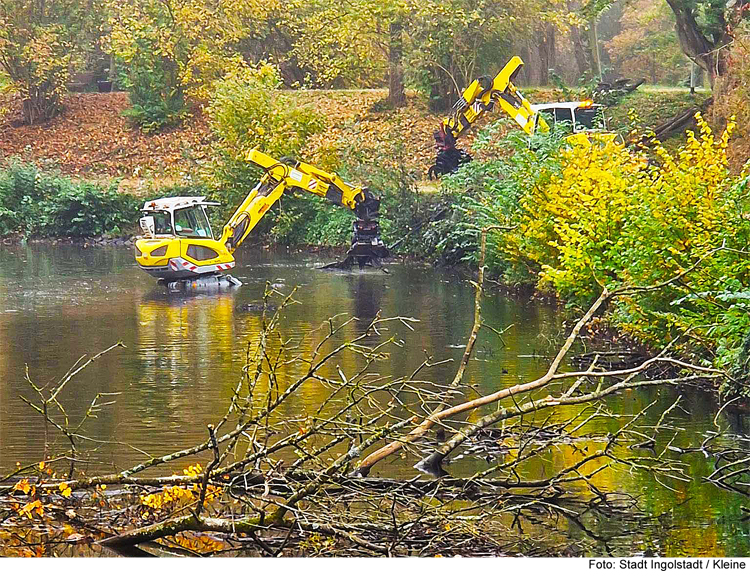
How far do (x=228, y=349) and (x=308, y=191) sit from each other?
0.93 meters

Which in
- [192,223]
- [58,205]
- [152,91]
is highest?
[152,91]

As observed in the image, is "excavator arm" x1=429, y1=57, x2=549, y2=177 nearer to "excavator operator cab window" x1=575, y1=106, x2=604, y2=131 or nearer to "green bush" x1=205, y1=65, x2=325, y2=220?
"excavator operator cab window" x1=575, y1=106, x2=604, y2=131

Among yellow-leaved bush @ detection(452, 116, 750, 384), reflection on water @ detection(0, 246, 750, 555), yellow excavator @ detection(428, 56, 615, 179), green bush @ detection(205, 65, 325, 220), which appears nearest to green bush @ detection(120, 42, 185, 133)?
green bush @ detection(205, 65, 325, 220)

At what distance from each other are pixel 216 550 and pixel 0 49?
2.36 m

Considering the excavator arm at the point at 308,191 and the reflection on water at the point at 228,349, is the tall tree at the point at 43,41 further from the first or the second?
the excavator arm at the point at 308,191

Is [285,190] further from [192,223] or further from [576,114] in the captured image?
[576,114]

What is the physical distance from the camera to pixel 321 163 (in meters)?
5.14

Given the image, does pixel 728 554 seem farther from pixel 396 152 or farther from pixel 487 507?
pixel 396 152

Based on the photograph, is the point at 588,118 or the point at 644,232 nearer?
the point at 644,232

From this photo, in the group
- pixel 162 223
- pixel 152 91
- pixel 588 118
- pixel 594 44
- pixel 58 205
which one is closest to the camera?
pixel 594 44

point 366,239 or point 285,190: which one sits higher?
point 285,190

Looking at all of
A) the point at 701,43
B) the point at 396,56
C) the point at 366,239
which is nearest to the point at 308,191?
the point at 366,239

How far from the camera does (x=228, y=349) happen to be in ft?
14.8

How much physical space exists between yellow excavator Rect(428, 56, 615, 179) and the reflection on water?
0.57 m
